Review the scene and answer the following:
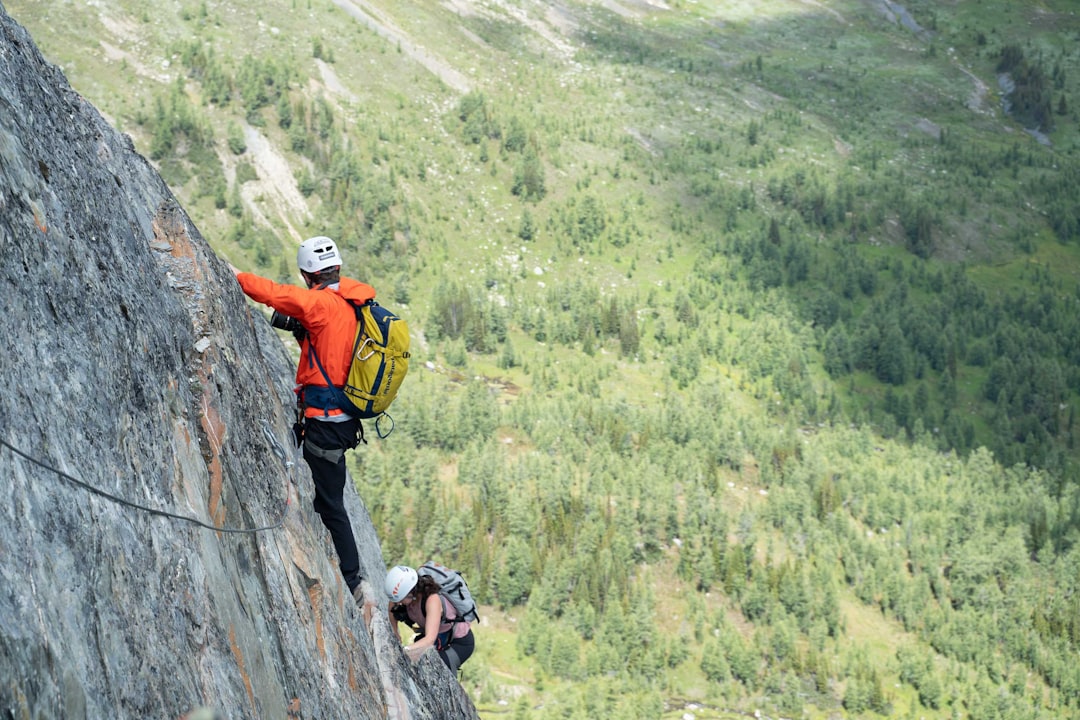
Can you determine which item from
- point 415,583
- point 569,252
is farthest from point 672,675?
point 415,583

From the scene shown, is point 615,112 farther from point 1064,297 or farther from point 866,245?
point 1064,297

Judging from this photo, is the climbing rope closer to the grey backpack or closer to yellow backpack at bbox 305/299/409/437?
yellow backpack at bbox 305/299/409/437

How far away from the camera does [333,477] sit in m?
13.8

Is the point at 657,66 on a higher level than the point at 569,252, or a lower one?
higher

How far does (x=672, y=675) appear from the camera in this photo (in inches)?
3209

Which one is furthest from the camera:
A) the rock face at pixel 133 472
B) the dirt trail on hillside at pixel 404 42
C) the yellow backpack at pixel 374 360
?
the dirt trail on hillside at pixel 404 42

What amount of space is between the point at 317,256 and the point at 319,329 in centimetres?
85

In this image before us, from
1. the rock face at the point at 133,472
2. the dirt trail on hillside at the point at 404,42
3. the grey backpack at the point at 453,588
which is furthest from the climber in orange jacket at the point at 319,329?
the dirt trail on hillside at the point at 404,42

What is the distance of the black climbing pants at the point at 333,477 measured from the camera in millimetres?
12898

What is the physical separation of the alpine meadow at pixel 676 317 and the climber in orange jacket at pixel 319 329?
61.7 meters

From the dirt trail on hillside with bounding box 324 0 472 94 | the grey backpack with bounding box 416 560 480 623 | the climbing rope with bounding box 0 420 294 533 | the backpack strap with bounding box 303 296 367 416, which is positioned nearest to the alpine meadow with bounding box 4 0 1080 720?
the dirt trail on hillside with bounding box 324 0 472 94

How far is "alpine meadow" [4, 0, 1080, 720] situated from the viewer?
86625 millimetres

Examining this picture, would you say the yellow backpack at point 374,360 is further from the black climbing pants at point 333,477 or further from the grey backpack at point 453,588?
the grey backpack at point 453,588

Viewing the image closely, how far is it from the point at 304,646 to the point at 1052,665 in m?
88.3
